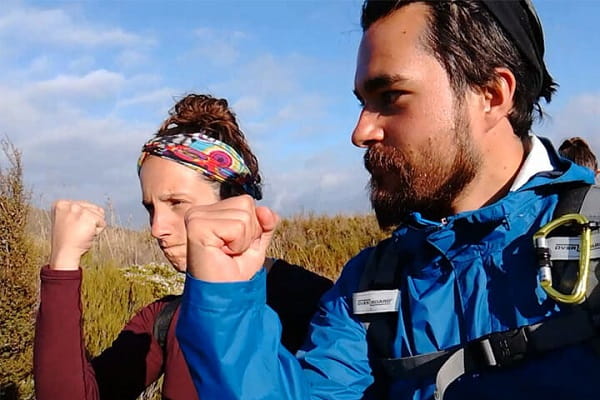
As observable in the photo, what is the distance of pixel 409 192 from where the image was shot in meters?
1.99

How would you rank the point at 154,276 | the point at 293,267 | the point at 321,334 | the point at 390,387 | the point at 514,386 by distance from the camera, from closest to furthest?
the point at 514,386, the point at 390,387, the point at 321,334, the point at 293,267, the point at 154,276

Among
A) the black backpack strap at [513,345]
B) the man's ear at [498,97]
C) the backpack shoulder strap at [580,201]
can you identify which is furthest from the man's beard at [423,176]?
the black backpack strap at [513,345]

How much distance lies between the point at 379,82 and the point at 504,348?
30.7 inches

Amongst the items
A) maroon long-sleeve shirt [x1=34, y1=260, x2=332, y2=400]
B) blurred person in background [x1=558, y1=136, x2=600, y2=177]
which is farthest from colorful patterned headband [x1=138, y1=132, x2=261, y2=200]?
blurred person in background [x1=558, y1=136, x2=600, y2=177]

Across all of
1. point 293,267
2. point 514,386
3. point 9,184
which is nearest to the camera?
point 514,386

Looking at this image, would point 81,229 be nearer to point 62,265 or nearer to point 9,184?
point 62,265

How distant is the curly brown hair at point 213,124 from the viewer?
9.62 ft

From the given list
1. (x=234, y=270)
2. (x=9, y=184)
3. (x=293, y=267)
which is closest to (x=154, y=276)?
(x=9, y=184)

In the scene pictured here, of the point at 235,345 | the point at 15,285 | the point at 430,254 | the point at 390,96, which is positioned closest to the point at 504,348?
the point at 430,254

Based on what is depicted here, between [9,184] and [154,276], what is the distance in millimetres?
1672

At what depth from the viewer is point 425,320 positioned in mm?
1846

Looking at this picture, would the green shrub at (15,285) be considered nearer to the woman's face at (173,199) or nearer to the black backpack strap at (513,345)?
the woman's face at (173,199)

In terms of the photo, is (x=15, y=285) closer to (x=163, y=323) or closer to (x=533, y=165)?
(x=163, y=323)

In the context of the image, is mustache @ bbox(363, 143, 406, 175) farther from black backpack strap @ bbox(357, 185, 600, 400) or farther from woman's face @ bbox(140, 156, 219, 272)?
woman's face @ bbox(140, 156, 219, 272)
